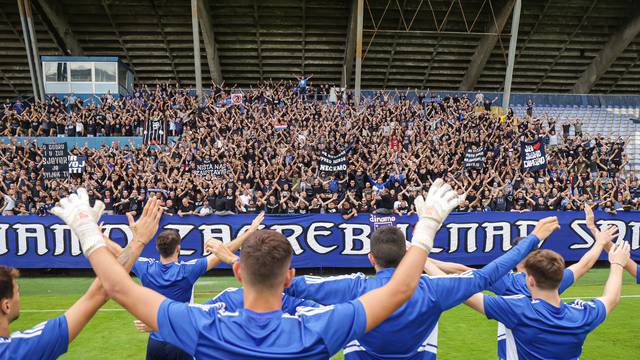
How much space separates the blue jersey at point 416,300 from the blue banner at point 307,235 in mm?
11405

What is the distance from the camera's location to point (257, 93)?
94.7 ft

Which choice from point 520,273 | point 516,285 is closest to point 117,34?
point 520,273

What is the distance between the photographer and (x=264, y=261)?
2381 millimetres

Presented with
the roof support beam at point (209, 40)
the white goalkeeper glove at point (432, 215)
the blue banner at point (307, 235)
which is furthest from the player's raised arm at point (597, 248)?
the roof support beam at point (209, 40)

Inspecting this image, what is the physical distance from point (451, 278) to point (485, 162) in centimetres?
1949

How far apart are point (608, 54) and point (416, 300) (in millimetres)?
41462

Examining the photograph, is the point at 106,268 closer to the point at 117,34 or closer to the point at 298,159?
the point at 298,159

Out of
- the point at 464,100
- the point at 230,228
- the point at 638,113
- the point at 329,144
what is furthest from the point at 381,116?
the point at 638,113

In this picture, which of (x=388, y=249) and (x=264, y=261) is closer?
(x=264, y=261)

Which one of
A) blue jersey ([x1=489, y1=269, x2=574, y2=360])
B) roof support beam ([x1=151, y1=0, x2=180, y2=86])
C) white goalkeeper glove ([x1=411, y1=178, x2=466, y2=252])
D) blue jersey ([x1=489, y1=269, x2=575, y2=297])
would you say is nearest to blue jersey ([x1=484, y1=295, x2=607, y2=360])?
blue jersey ([x1=489, y1=269, x2=574, y2=360])

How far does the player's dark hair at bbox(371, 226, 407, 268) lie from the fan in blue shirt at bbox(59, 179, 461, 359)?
106 cm

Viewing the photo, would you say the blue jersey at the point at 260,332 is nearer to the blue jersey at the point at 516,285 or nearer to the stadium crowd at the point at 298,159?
the blue jersey at the point at 516,285

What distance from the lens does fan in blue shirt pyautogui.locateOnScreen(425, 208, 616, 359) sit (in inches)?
153

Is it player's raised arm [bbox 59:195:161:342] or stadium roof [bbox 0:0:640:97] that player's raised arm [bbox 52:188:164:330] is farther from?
stadium roof [bbox 0:0:640:97]
